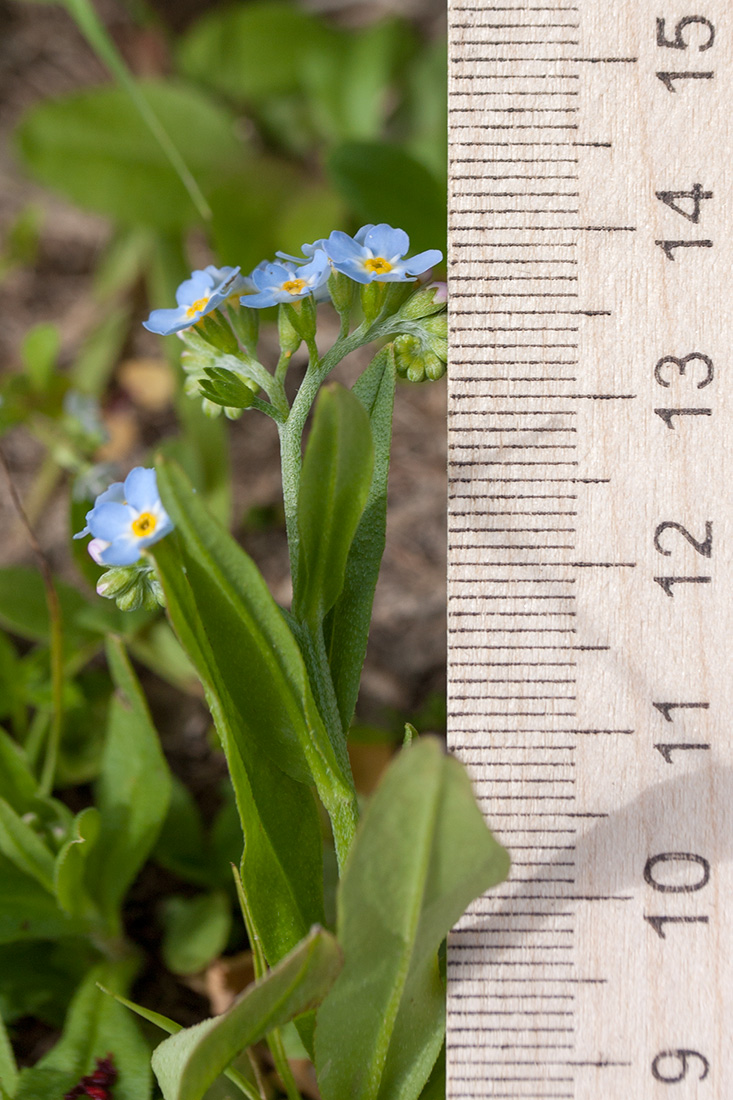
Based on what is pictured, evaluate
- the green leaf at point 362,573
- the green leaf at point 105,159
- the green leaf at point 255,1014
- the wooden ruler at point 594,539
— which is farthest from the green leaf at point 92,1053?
the green leaf at point 105,159

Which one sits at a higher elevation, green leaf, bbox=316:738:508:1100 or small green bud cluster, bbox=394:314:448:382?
small green bud cluster, bbox=394:314:448:382

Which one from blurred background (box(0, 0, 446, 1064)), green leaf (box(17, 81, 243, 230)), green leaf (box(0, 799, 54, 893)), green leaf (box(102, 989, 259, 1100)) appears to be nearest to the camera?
green leaf (box(102, 989, 259, 1100))

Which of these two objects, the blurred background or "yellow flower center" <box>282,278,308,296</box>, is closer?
"yellow flower center" <box>282,278,308,296</box>

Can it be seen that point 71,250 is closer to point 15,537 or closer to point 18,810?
point 15,537

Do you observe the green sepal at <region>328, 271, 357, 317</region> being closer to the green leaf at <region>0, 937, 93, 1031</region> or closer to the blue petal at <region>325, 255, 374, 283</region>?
the blue petal at <region>325, 255, 374, 283</region>

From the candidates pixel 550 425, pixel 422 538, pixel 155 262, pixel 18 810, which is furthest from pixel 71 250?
→ pixel 550 425

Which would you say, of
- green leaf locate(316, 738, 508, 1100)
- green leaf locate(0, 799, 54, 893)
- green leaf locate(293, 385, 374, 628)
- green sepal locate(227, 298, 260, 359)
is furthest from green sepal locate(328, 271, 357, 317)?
green leaf locate(0, 799, 54, 893)
